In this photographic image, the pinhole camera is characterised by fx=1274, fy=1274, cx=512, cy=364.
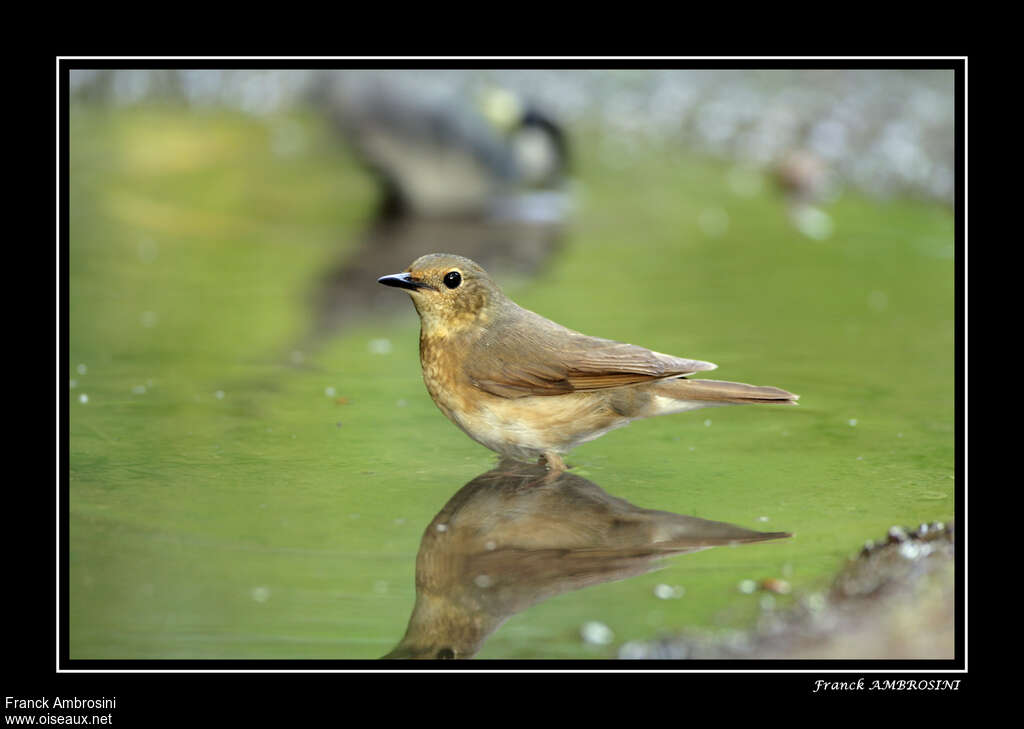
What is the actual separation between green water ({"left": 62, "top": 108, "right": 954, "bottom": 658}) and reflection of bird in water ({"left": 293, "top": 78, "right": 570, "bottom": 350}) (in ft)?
1.56

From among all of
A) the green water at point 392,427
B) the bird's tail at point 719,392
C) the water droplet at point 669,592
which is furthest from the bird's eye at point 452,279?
the water droplet at point 669,592

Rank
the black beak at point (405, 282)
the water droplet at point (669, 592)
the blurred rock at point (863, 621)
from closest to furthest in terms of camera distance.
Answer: the blurred rock at point (863, 621), the water droplet at point (669, 592), the black beak at point (405, 282)

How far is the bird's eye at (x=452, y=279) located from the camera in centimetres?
485

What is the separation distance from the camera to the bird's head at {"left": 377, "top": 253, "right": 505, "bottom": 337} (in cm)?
485

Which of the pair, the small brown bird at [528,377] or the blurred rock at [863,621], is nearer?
the blurred rock at [863,621]

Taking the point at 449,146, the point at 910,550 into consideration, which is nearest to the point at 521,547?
the point at 910,550

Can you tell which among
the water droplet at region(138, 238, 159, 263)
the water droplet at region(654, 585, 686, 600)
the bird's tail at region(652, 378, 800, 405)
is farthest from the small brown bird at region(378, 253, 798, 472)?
the water droplet at region(138, 238, 159, 263)

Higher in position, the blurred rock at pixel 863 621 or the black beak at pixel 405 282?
the black beak at pixel 405 282

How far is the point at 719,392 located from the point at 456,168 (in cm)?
693

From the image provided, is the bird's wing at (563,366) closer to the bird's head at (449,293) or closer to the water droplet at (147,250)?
the bird's head at (449,293)

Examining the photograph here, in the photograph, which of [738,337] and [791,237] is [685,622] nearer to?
[738,337]

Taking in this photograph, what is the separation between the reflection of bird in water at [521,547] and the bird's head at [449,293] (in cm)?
61

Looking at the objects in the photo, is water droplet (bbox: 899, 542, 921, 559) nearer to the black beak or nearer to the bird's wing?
the bird's wing

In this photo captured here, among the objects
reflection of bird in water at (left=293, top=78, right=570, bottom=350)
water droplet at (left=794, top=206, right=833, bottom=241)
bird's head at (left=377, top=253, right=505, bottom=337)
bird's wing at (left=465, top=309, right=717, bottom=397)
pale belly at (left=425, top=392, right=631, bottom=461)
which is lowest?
pale belly at (left=425, top=392, right=631, bottom=461)
